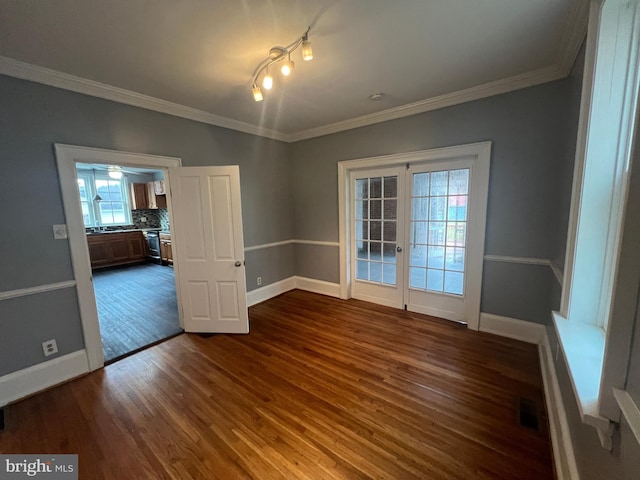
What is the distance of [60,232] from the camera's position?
229cm

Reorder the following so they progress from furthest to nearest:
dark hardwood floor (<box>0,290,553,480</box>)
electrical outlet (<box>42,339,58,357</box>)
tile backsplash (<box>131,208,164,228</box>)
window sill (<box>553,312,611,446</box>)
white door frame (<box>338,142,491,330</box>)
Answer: tile backsplash (<box>131,208,164,228</box>), white door frame (<box>338,142,491,330</box>), electrical outlet (<box>42,339,58,357</box>), dark hardwood floor (<box>0,290,553,480</box>), window sill (<box>553,312,611,446</box>)

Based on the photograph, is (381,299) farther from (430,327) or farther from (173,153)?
(173,153)

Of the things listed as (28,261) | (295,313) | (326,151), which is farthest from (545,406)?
(28,261)

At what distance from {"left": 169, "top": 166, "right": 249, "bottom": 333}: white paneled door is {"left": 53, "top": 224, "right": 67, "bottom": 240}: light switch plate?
3.04 feet

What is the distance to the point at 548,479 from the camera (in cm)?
141

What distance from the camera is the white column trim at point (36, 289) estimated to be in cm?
208

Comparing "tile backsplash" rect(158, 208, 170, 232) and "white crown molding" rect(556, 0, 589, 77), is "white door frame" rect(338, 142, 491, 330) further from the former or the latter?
"tile backsplash" rect(158, 208, 170, 232)

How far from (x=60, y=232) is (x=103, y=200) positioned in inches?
240

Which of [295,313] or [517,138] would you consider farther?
[295,313]

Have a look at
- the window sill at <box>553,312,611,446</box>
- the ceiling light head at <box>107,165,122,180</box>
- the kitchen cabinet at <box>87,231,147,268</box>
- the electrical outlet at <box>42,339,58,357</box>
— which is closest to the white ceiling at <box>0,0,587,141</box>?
the window sill at <box>553,312,611,446</box>

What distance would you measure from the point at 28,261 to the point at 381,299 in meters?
3.85

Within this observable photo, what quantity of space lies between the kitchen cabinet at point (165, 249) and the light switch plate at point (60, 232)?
4.51 m

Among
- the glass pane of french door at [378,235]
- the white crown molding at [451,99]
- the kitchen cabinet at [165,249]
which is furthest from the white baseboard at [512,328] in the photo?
the kitchen cabinet at [165,249]

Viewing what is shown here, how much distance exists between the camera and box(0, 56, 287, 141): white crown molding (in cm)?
203
